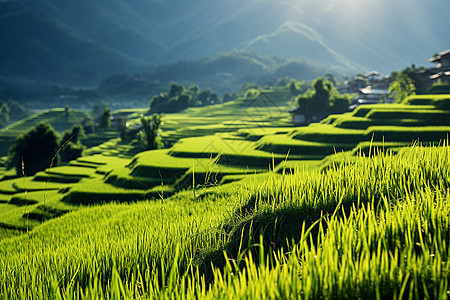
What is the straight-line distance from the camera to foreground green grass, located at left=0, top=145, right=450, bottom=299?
10.6 ft

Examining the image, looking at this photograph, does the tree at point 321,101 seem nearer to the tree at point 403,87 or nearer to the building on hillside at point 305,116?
the building on hillside at point 305,116

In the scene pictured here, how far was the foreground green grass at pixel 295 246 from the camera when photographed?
10.6 ft

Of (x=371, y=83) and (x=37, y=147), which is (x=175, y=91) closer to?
(x=371, y=83)

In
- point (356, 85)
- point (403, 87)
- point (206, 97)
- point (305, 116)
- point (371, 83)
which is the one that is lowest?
point (305, 116)

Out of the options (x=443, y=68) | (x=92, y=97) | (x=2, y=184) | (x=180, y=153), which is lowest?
(x=2, y=184)

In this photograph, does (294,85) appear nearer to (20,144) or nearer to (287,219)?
(20,144)

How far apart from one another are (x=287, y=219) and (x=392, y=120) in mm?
24023

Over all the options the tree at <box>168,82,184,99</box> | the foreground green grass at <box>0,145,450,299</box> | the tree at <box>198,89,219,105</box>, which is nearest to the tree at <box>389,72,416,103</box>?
the foreground green grass at <box>0,145,450,299</box>

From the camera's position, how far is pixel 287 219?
5855 mm

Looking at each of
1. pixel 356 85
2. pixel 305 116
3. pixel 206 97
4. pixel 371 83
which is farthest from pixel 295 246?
pixel 206 97

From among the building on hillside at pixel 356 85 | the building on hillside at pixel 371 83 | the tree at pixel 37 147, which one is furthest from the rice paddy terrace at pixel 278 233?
the building on hillside at pixel 356 85

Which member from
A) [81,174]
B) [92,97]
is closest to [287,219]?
[81,174]

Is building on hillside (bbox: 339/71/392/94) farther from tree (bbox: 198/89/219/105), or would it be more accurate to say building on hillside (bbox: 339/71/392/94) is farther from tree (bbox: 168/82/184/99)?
tree (bbox: 198/89/219/105)

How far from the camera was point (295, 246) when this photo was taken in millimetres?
4074
